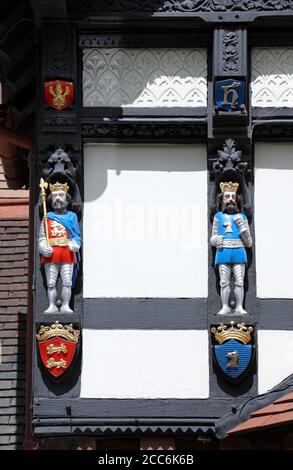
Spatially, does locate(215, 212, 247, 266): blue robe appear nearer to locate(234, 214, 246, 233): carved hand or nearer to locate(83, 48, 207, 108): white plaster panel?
locate(234, 214, 246, 233): carved hand

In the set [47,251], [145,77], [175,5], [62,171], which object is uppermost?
[175,5]

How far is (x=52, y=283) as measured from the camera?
15609mm

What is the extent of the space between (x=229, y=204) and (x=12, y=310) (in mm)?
4423

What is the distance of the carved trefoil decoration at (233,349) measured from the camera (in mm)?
15438

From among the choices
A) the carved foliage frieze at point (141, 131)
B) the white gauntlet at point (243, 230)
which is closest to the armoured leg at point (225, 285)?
the white gauntlet at point (243, 230)

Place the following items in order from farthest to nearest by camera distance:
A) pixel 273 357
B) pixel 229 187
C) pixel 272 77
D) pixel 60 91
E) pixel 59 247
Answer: pixel 272 77 < pixel 60 91 < pixel 229 187 < pixel 59 247 < pixel 273 357

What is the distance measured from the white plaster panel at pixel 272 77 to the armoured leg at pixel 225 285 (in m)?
1.38

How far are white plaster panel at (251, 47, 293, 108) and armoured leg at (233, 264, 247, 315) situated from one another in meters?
1.37

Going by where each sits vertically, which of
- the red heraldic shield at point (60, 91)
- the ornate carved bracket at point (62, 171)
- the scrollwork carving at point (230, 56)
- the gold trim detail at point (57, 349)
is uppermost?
the scrollwork carving at point (230, 56)

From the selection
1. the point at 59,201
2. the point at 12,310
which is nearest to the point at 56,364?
the point at 59,201

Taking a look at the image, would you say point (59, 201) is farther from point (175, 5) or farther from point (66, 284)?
point (175, 5)

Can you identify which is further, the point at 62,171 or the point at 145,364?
the point at 62,171

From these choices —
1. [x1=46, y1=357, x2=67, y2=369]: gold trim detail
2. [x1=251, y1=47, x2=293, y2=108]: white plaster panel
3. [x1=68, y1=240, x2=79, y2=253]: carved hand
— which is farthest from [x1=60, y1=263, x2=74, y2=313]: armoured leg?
[x1=251, y1=47, x2=293, y2=108]: white plaster panel

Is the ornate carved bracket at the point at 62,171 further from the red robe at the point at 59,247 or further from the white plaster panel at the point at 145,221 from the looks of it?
the red robe at the point at 59,247
